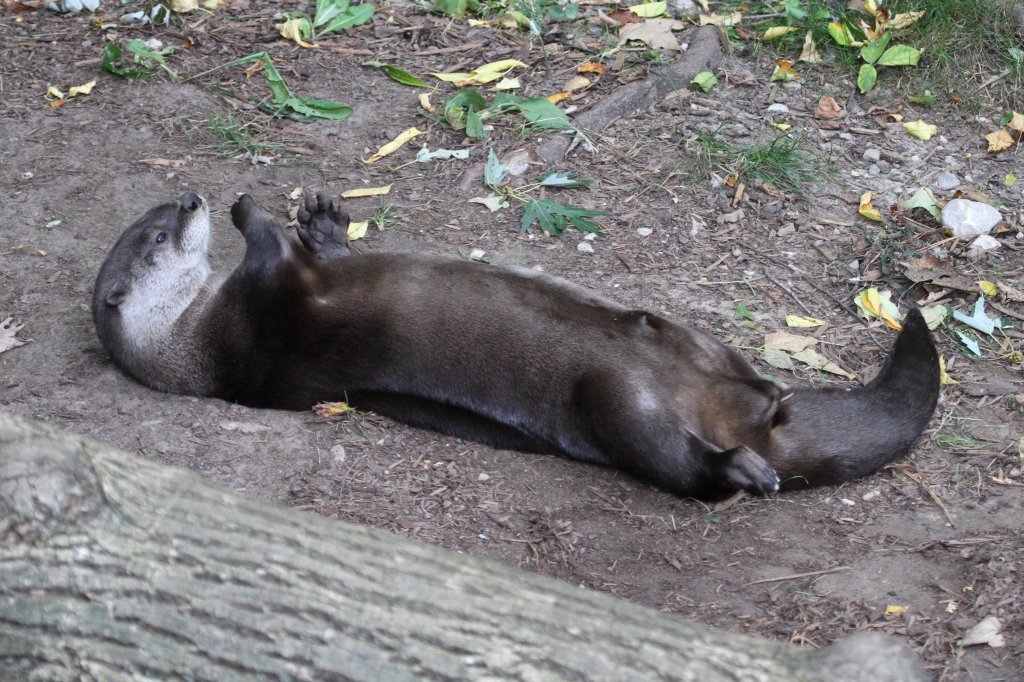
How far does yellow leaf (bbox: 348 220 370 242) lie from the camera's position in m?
5.07

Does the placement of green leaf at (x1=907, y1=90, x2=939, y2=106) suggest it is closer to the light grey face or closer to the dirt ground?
the dirt ground

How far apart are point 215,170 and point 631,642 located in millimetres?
4267

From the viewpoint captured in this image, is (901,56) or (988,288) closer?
(988,288)

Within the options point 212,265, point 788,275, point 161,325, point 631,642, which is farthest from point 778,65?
point 631,642

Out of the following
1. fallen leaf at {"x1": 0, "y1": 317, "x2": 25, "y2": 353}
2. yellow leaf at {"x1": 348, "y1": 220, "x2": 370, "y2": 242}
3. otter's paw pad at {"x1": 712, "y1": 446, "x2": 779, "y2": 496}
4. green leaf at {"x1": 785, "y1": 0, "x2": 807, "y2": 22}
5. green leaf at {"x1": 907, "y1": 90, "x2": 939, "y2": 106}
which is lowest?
fallen leaf at {"x1": 0, "y1": 317, "x2": 25, "y2": 353}

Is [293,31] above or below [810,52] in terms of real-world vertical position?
below

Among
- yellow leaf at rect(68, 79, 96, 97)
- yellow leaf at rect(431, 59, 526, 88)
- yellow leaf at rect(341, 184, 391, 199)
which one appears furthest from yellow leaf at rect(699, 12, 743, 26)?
yellow leaf at rect(68, 79, 96, 97)

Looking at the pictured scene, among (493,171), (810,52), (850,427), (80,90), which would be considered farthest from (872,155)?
(80,90)

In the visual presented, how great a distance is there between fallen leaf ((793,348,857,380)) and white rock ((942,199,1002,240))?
3.51 ft

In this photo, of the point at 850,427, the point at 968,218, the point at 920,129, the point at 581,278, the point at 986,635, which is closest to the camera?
the point at 986,635

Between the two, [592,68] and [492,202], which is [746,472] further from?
[592,68]

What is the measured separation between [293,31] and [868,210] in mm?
3423

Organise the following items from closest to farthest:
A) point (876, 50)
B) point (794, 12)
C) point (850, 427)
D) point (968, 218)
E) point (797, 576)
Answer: point (797, 576) < point (850, 427) < point (968, 218) < point (876, 50) < point (794, 12)

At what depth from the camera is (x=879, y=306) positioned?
15.2ft
